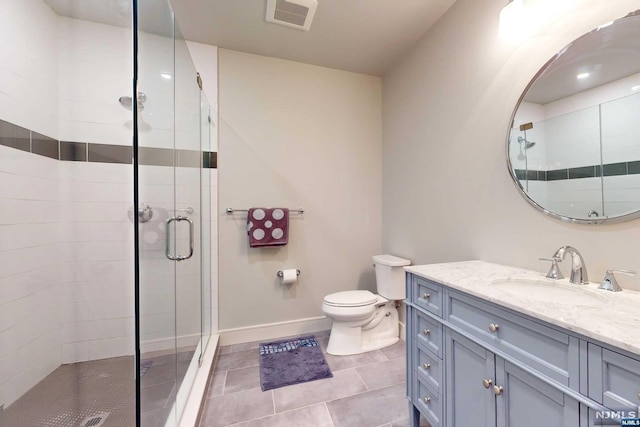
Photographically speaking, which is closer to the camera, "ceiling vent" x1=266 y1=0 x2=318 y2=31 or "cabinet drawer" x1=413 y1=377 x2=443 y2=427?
"cabinet drawer" x1=413 y1=377 x2=443 y2=427

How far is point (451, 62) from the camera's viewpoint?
1735 mm

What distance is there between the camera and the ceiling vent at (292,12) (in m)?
1.64

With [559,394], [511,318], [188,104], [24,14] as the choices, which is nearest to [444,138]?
[511,318]

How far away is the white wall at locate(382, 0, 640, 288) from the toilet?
250 millimetres

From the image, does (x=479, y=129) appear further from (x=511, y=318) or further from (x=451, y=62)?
(x=511, y=318)

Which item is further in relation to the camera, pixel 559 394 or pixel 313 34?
pixel 313 34

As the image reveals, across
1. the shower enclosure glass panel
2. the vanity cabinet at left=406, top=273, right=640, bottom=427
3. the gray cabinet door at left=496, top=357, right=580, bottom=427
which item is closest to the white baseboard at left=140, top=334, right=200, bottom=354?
the shower enclosure glass panel

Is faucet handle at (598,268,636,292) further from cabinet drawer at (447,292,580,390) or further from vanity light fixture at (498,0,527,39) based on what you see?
vanity light fixture at (498,0,527,39)

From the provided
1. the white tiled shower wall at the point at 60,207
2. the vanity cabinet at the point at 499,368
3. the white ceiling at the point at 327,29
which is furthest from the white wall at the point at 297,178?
the vanity cabinet at the point at 499,368

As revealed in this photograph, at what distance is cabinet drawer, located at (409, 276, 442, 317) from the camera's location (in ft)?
3.69

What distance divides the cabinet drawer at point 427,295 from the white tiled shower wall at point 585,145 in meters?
0.67

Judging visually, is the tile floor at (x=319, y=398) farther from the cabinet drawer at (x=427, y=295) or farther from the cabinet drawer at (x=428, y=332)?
the cabinet drawer at (x=427, y=295)

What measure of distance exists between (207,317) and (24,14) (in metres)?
2.22

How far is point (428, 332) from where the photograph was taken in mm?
1192
